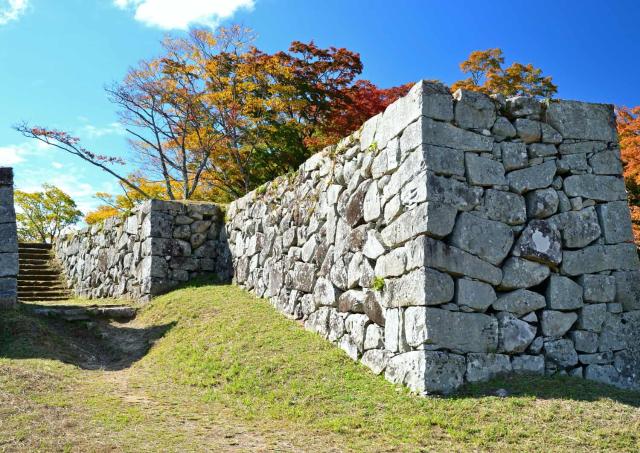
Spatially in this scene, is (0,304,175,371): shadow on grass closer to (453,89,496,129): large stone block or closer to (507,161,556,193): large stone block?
(453,89,496,129): large stone block

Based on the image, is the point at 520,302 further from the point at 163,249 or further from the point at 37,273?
the point at 37,273

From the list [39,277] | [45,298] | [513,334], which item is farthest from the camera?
[39,277]

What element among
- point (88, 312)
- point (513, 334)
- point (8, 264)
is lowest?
point (88, 312)

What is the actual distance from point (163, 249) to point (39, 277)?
22.3 feet

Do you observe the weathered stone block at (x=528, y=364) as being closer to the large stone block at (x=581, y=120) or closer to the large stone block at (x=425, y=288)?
the large stone block at (x=425, y=288)

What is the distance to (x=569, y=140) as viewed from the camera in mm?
6199

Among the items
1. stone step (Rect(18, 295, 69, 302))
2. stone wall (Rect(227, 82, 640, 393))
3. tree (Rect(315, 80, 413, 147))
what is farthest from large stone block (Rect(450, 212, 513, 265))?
stone step (Rect(18, 295, 69, 302))

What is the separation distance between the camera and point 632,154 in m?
11.6

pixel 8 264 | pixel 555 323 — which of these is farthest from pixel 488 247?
pixel 8 264

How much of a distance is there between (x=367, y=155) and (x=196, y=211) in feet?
19.7

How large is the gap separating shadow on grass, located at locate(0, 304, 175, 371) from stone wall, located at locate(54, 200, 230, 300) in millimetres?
1446

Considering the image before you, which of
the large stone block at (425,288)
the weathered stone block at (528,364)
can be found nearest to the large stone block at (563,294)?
the weathered stone block at (528,364)

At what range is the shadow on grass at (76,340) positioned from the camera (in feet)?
25.6

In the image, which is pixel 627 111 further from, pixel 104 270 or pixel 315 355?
pixel 104 270
